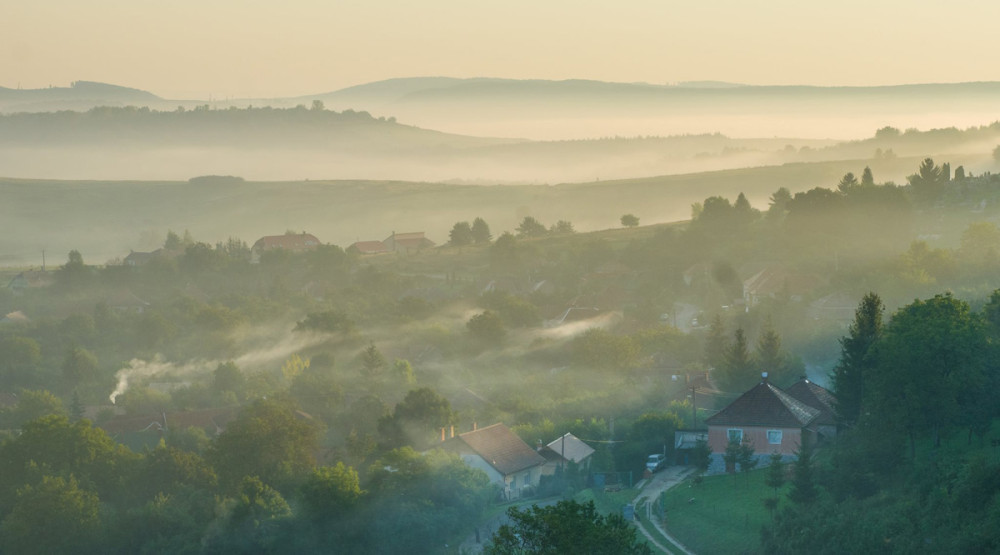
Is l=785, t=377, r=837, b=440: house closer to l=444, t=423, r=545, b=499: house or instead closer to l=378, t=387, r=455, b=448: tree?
→ l=444, t=423, r=545, b=499: house

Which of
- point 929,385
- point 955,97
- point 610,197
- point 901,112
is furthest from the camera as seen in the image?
point 901,112

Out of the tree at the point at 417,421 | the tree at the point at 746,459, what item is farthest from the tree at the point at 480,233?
the tree at the point at 746,459

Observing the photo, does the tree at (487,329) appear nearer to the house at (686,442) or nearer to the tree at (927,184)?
the house at (686,442)

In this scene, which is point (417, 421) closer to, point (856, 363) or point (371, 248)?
point (856, 363)

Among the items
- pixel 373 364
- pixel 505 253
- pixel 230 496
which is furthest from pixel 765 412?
pixel 505 253

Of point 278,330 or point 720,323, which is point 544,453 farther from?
point 278,330

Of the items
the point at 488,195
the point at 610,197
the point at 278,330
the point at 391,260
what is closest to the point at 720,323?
the point at 278,330

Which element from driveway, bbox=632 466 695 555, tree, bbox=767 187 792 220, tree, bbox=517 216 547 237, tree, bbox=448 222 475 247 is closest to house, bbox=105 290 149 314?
tree, bbox=448 222 475 247
